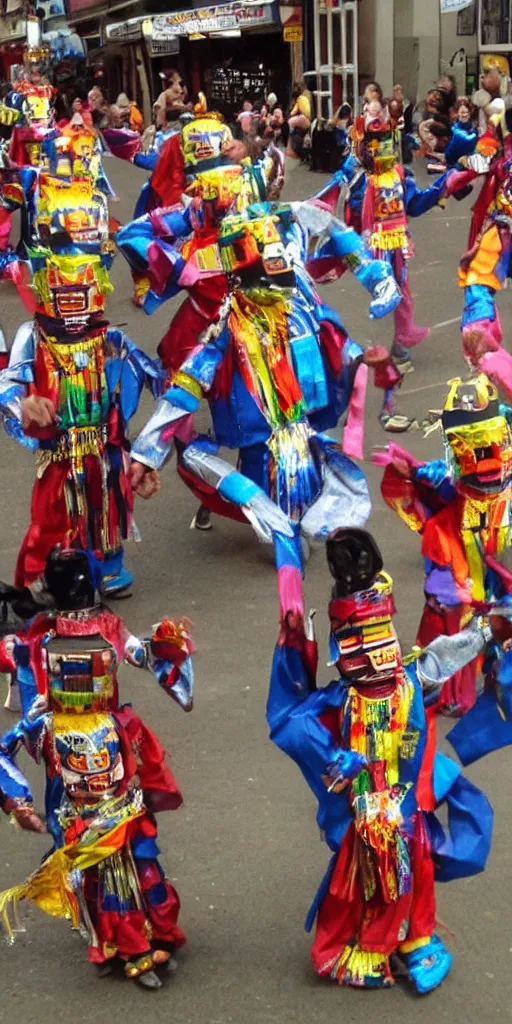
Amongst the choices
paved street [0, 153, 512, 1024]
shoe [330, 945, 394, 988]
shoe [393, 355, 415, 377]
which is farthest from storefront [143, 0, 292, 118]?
shoe [330, 945, 394, 988]

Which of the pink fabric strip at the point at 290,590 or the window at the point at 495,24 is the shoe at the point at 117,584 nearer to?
the pink fabric strip at the point at 290,590

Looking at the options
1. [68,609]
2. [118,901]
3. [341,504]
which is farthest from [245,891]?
[341,504]

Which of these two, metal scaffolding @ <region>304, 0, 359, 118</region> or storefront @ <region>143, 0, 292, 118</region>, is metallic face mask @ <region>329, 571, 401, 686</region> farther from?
storefront @ <region>143, 0, 292, 118</region>

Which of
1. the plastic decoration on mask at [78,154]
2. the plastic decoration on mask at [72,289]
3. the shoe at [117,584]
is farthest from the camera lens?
the plastic decoration on mask at [78,154]

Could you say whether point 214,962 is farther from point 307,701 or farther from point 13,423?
point 13,423

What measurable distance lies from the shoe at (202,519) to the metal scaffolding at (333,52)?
42.1 feet

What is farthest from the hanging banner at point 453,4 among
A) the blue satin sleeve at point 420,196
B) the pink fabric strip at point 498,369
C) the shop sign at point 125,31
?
the pink fabric strip at point 498,369

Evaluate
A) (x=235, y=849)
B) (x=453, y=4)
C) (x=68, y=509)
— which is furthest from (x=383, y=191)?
(x=453, y=4)

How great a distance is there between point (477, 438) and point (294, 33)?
18012 millimetres

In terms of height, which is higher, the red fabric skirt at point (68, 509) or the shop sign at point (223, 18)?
the shop sign at point (223, 18)

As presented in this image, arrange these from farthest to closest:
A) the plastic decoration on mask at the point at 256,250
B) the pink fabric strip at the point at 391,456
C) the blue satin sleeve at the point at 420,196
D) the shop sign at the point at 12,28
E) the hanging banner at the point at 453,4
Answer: the shop sign at the point at 12,28 → the hanging banner at the point at 453,4 → the blue satin sleeve at the point at 420,196 → the plastic decoration on mask at the point at 256,250 → the pink fabric strip at the point at 391,456

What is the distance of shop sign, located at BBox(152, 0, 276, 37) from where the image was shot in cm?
2228

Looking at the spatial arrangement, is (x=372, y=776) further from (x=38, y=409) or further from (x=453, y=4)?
(x=453, y=4)

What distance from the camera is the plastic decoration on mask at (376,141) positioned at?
33.4 feet
